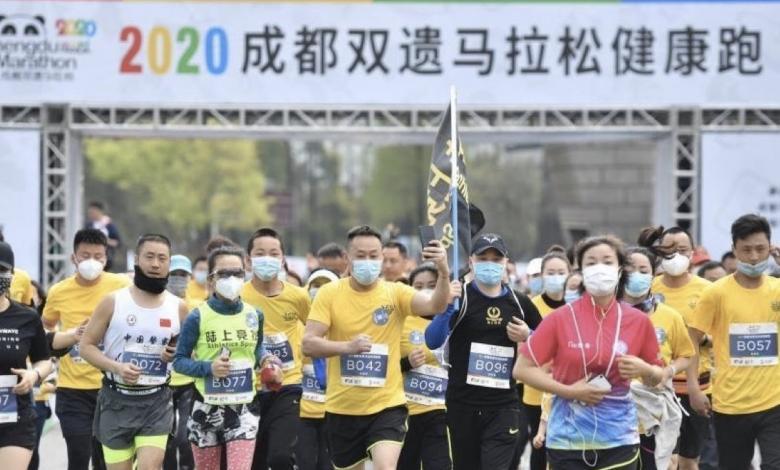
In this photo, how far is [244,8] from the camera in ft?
71.6

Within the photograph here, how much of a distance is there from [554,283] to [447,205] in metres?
2.60

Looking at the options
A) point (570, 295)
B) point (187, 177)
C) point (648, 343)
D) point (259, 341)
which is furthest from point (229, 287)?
point (187, 177)

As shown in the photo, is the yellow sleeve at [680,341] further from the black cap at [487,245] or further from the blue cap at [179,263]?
the blue cap at [179,263]

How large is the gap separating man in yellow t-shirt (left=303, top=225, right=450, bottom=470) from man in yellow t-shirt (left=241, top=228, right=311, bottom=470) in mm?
1026

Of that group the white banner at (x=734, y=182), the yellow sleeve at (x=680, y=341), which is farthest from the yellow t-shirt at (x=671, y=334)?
the white banner at (x=734, y=182)

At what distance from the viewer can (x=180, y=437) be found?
1239cm

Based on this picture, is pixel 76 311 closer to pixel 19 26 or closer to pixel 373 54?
pixel 373 54

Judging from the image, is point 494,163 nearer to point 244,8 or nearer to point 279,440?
point 244,8

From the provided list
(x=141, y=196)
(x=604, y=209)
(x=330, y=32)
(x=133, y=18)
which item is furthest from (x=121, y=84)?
(x=141, y=196)

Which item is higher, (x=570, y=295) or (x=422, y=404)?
(x=570, y=295)

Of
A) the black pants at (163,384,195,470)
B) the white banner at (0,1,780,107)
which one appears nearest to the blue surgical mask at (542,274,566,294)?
the black pants at (163,384,195,470)

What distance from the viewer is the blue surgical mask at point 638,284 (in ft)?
31.8

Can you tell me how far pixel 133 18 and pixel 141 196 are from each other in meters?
38.0

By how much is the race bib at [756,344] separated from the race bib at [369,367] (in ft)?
7.31
